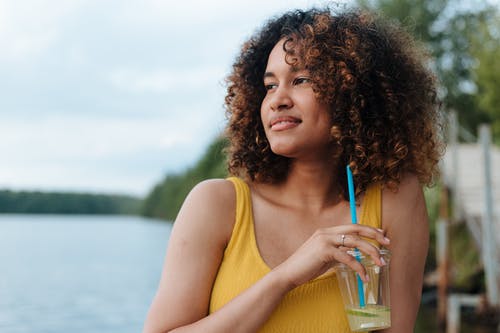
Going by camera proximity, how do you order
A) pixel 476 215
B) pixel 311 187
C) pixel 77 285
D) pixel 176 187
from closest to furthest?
pixel 311 187 < pixel 476 215 < pixel 77 285 < pixel 176 187

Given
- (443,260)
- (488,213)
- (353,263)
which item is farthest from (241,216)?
(443,260)

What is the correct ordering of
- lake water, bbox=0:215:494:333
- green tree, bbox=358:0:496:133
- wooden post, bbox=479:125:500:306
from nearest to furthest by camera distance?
wooden post, bbox=479:125:500:306 → lake water, bbox=0:215:494:333 → green tree, bbox=358:0:496:133

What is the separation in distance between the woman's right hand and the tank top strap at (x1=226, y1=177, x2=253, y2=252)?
0.76 ft

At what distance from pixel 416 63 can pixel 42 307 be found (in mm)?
18091

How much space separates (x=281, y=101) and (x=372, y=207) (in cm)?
44

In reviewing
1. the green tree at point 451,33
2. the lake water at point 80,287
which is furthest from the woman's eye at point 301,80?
the green tree at point 451,33

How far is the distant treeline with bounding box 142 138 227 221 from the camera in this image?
2660 centimetres

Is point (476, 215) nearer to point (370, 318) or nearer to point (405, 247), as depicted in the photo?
point (405, 247)

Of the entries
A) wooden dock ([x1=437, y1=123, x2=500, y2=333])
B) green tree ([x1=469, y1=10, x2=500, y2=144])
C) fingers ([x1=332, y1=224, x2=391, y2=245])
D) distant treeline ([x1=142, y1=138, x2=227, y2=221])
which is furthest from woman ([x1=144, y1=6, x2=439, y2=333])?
distant treeline ([x1=142, y1=138, x2=227, y2=221])

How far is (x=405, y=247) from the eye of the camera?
214 cm

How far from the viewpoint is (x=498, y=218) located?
11344 mm

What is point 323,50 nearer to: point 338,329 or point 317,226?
point 317,226

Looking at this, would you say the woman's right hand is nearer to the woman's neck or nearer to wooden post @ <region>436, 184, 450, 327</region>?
the woman's neck

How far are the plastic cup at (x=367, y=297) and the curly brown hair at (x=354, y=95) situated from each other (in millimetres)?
411
